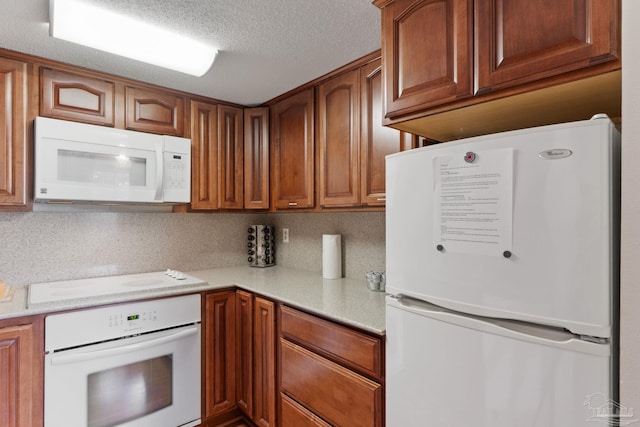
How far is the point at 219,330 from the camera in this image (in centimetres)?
208

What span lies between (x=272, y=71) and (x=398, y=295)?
59.0 inches

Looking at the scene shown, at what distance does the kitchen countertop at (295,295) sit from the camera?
1.47 metres

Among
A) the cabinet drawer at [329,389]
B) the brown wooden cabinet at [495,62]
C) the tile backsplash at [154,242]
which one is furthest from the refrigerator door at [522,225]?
the tile backsplash at [154,242]

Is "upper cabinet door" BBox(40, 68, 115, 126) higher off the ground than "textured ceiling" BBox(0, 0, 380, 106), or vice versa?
"textured ceiling" BBox(0, 0, 380, 106)

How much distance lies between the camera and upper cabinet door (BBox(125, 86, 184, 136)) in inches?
83.1

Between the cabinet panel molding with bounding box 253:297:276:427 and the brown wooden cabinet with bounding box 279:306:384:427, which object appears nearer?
the brown wooden cabinet with bounding box 279:306:384:427

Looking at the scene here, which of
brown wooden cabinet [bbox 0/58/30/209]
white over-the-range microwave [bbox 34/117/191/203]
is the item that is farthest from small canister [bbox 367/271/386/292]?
brown wooden cabinet [bbox 0/58/30/209]

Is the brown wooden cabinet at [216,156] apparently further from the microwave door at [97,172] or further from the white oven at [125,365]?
the white oven at [125,365]

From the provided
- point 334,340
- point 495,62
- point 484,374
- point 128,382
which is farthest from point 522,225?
point 128,382

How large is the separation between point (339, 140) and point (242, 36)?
728mm

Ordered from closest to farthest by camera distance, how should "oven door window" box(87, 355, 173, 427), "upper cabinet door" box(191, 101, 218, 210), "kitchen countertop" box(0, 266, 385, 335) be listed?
"kitchen countertop" box(0, 266, 385, 335) → "oven door window" box(87, 355, 173, 427) → "upper cabinet door" box(191, 101, 218, 210)

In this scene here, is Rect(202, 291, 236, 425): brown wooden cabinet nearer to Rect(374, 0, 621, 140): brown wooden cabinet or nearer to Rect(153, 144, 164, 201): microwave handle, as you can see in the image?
Rect(153, 144, 164, 201): microwave handle

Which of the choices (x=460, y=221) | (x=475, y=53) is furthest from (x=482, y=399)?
(x=475, y=53)

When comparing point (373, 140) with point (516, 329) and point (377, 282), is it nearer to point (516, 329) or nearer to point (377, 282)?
point (377, 282)
